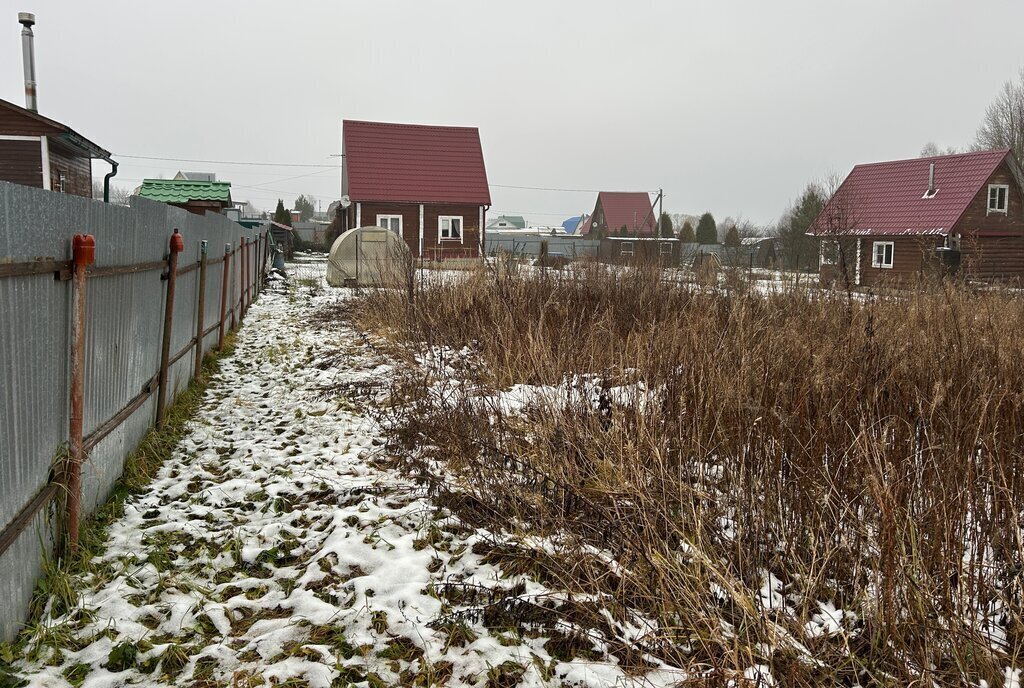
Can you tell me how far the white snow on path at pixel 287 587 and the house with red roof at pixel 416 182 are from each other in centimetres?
2678

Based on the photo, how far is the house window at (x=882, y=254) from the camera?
3069cm

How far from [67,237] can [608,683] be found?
3.01 metres

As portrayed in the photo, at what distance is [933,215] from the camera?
1153 inches

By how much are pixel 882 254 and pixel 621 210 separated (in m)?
36.4

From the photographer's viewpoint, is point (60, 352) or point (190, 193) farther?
point (190, 193)

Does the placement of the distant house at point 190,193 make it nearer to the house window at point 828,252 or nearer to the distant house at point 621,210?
the house window at point 828,252

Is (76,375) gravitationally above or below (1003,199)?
below

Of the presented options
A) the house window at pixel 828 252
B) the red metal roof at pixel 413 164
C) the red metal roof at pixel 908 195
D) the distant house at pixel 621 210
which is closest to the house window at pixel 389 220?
the red metal roof at pixel 413 164

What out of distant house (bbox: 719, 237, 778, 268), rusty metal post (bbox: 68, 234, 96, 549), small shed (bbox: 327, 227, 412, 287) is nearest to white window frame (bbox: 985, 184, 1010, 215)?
distant house (bbox: 719, 237, 778, 268)

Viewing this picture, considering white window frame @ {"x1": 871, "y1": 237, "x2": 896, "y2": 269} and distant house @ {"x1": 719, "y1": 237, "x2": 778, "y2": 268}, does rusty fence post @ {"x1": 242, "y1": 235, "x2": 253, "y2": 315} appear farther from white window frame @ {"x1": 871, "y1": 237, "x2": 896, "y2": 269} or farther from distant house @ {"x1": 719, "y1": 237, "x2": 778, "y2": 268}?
white window frame @ {"x1": 871, "y1": 237, "x2": 896, "y2": 269}

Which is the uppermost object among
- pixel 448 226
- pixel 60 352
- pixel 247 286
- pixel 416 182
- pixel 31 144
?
pixel 416 182

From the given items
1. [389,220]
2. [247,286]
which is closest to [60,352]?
[247,286]

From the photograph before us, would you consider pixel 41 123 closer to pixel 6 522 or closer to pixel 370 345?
pixel 370 345

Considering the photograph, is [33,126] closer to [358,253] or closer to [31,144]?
[31,144]
